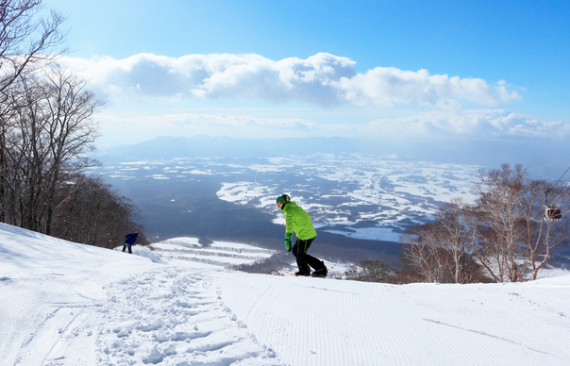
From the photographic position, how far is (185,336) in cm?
265

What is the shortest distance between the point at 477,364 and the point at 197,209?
363 feet

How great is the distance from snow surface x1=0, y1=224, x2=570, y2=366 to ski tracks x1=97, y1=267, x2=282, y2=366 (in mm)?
10

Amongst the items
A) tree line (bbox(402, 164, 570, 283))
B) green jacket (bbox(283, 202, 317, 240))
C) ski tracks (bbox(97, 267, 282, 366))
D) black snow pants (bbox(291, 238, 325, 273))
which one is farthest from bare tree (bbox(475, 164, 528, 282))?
ski tracks (bbox(97, 267, 282, 366))

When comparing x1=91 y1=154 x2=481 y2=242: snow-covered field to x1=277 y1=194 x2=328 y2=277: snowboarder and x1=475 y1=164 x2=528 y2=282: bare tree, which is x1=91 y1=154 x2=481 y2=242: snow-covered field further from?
x1=277 y1=194 x2=328 y2=277: snowboarder

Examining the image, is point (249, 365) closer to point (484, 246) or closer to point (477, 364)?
point (477, 364)

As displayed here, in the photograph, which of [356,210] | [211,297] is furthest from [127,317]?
[356,210]

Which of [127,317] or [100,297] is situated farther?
[100,297]

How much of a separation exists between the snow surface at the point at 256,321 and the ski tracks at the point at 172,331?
1 cm

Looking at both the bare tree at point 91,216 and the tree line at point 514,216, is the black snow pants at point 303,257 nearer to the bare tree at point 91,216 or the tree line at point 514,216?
the tree line at point 514,216

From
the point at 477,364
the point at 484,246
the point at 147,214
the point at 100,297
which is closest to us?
the point at 477,364

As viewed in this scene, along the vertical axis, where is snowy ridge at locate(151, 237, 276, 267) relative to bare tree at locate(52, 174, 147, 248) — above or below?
below

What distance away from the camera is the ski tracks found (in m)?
2.27

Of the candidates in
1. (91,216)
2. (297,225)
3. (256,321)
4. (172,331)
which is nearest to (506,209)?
(297,225)

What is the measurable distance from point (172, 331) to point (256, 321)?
84 centimetres
